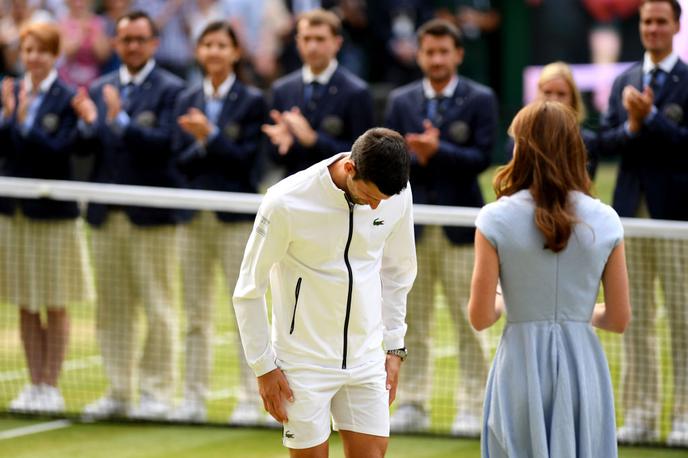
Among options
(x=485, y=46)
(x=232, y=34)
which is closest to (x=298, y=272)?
(x=232, y=34)

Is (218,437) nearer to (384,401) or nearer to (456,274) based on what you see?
(456,274)

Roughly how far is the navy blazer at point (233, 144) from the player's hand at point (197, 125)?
99mm

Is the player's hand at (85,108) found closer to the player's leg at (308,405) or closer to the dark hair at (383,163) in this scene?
the player's leg at (308,405)

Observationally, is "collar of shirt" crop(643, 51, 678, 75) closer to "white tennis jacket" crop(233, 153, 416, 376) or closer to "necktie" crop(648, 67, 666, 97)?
"necktie" crop(648, 67, 666, 97)

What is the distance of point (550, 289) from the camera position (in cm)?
489

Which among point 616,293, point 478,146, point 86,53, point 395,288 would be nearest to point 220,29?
point 478,146

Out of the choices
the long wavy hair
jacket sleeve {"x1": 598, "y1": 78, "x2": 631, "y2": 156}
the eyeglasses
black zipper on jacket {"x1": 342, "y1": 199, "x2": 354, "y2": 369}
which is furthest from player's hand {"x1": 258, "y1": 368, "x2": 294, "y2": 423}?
the eyeglasses

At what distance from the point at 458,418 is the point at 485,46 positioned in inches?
581

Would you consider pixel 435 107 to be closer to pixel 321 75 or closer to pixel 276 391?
pixel 321 75

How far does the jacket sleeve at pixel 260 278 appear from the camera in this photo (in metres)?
4.91

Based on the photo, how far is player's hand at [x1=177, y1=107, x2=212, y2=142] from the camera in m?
8.16

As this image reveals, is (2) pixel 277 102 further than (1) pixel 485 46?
No

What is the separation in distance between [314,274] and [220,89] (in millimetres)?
3830

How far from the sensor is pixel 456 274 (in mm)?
8148
